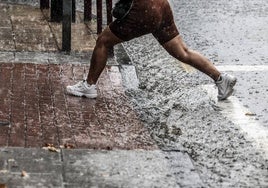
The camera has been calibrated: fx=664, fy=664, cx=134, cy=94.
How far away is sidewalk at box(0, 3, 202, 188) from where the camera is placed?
5.04 meters

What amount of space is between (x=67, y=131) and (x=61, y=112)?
21.2 inches

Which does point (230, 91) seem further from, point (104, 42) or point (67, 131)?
point (67, 131)

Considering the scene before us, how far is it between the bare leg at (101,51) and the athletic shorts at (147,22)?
0.25 ft

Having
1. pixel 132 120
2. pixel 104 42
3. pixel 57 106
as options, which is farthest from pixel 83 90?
pixel 132 120

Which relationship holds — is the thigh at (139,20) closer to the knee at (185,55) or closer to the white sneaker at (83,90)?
the knee at (185,55)

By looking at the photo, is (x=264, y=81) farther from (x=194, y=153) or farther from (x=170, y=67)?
(x=194, y=153)

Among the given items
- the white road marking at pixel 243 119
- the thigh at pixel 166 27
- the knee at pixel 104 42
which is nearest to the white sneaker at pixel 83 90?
the knee at pixel 104 42

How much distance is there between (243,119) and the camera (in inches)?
257

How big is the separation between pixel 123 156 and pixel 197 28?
505cm

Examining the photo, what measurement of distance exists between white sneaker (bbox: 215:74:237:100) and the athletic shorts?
68 centimetres

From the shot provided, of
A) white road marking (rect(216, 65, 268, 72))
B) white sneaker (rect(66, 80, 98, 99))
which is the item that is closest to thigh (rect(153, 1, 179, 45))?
white sneaker (rect(66, 80, 98, 99))

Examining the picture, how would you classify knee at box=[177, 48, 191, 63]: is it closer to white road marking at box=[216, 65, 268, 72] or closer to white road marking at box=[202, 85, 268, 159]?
white road marking at box=[202, 85, 268, 159]

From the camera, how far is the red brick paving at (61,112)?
5797 mm

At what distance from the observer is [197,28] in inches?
400
